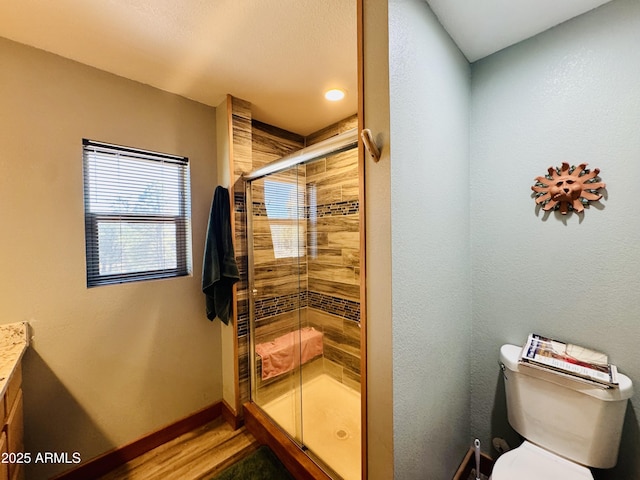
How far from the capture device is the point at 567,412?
3.55 ft

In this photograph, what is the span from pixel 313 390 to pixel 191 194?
5.83 feet

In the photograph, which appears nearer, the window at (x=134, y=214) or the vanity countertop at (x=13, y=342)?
the vanity countertop at (x=13, y=342)

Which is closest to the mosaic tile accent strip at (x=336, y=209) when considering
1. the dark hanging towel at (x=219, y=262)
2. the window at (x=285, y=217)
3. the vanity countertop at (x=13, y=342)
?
the window at (x=285, y=217)

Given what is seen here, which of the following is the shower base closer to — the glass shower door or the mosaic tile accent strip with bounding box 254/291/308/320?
the glass shower door

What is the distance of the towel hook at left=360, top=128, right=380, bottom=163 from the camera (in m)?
0.88

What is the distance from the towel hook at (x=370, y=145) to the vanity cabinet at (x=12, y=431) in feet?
5.28

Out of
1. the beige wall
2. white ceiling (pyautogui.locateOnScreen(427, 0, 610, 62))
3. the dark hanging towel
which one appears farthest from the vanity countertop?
white ceiling (pyautogui.locateOnScreen(427, 0, 610, 62))

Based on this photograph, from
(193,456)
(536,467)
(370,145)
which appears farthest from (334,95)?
(193,456)

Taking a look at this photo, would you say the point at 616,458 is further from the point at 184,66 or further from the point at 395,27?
the point at 184,66

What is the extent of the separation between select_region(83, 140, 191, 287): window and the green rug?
1240mm

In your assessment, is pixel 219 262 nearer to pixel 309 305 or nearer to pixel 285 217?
pixel 285 217

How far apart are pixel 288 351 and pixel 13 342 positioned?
150 cm

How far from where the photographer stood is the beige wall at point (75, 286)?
126 cm

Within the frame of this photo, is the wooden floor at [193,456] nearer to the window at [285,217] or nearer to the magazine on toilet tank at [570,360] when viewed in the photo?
the window at [285,217]
